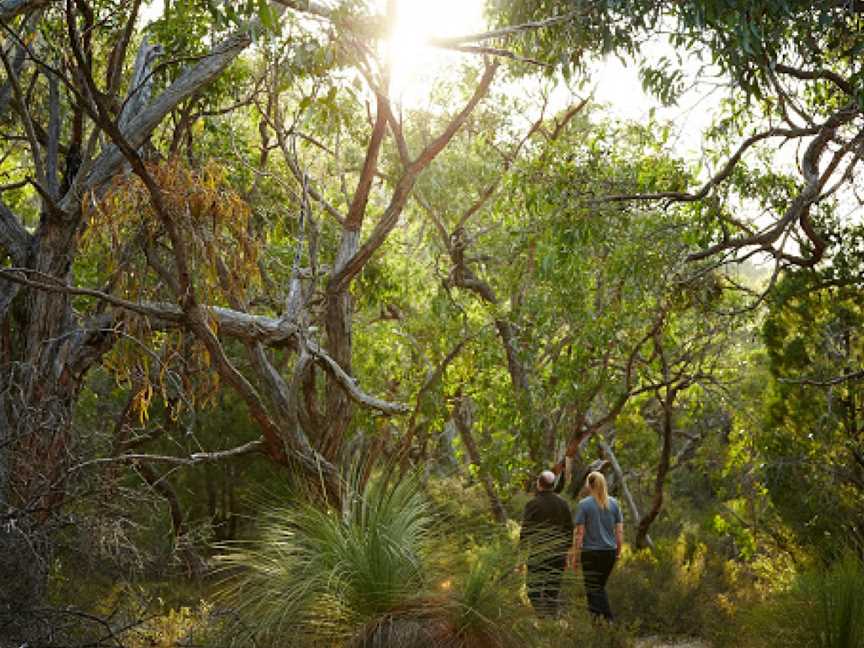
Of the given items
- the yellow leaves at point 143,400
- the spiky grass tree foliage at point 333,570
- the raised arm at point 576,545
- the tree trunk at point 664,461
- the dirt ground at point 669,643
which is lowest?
the dirt ground at point 669,643

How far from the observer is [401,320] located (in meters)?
19.5

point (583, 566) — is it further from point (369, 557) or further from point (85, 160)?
point (85, 160)

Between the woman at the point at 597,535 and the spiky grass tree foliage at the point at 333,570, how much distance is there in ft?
10.8

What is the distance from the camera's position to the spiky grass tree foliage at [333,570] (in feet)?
21.2

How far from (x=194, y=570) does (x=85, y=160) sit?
729 centimetres

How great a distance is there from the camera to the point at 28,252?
1062 centimetres

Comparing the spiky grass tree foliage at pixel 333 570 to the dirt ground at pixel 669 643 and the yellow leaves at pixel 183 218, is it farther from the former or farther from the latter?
the dirt ground at pixel 669 643

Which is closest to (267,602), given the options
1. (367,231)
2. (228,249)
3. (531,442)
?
(228,249)

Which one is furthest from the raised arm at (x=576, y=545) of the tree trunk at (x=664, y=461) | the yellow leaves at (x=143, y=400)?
the tree trunk at (x=664, y=461)

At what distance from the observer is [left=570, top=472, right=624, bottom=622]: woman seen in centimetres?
1030

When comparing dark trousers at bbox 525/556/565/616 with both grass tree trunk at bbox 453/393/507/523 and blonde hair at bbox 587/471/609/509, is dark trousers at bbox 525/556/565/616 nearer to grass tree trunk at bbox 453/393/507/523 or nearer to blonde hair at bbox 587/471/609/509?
blonde hair at bbox 587/471/609/509

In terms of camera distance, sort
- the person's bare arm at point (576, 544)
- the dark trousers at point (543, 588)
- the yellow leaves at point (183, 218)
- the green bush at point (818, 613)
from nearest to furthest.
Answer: the dark trousers at point (543, 588) < the green bush at point (818, 613) < the yellow leaves at point (183, 218) < the person's bare arm at point (576, 544)

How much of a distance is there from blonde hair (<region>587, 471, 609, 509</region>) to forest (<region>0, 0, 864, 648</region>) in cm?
4

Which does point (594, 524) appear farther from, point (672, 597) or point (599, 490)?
point (672, 597)
